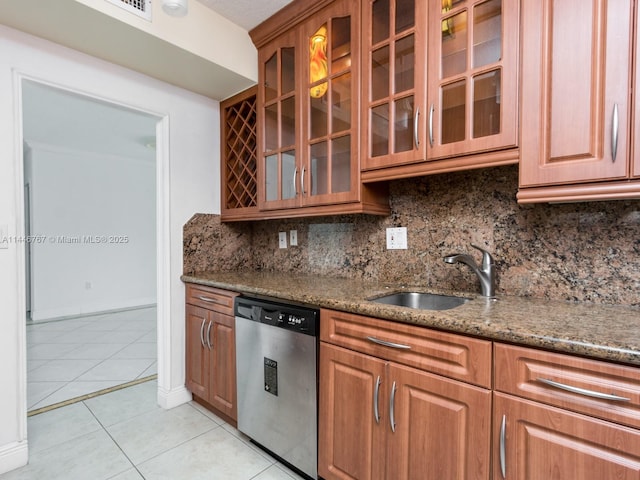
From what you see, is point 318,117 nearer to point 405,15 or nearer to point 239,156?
point 405,15

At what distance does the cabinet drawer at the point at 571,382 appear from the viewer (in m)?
0.84

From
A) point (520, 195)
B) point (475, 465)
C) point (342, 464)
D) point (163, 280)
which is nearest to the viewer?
point (475, 465)

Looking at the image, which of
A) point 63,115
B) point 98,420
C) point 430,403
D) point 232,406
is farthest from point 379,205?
point 63,115

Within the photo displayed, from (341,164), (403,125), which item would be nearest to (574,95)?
(403,125)

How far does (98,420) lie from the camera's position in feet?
7.14

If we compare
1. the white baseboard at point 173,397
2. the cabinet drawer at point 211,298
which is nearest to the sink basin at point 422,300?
the cabinet drawer at point 211,298

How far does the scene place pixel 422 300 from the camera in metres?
1.75

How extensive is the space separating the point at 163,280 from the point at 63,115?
8.80 ft

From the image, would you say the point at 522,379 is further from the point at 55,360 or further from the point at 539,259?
the point at 55,360

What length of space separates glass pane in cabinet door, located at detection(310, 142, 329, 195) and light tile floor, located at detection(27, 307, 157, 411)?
2.30 metres

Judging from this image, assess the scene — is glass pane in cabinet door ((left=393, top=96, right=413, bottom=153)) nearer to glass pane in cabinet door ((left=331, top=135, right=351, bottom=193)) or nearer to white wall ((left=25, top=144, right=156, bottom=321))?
glass pane in cabinet door ((left=331, top=135, right=351, bottom=193))

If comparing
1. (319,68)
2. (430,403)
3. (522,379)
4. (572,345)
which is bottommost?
(430,403)

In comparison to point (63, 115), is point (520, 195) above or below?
below

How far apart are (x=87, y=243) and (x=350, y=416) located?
5372mm
